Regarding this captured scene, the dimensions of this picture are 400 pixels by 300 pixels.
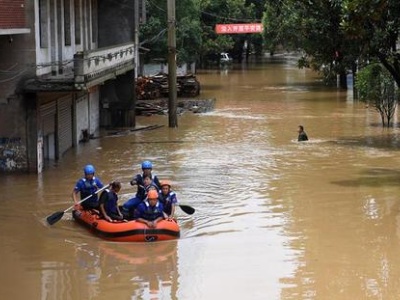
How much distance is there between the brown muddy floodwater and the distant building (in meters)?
0.81

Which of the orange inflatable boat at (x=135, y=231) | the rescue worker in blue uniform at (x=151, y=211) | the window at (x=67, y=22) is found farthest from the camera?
the window at (x=67, y=22)

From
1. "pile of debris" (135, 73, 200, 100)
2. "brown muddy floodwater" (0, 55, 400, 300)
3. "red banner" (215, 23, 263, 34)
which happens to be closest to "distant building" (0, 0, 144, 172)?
"brown muddy floodwater" (0, 55, 400, 300)

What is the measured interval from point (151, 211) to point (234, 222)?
2.28m

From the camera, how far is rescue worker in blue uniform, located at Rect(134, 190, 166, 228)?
14.4 meters

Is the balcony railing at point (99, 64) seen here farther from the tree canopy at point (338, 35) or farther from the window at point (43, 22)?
the tree canopy at point (338, 35)

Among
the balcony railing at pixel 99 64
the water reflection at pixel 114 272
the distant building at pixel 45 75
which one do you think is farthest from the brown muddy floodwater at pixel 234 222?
the balcony railing at pixel 99 64

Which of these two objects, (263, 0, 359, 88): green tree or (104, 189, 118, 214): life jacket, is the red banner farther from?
(104, 189, 118, 214): life jacket

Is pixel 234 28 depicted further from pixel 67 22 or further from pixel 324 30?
pixel 67 22

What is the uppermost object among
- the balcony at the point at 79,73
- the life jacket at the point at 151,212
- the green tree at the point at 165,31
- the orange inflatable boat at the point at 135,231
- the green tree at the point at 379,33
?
the green tree at the point at 165,31

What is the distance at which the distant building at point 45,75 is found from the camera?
20.1 m

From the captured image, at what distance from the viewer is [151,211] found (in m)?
14.5

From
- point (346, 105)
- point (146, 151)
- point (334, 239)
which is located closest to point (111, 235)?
point (334, 239)

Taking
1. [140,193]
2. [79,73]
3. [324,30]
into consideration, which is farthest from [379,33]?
[140,193]

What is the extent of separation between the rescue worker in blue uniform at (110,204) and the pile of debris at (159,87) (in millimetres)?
28578
